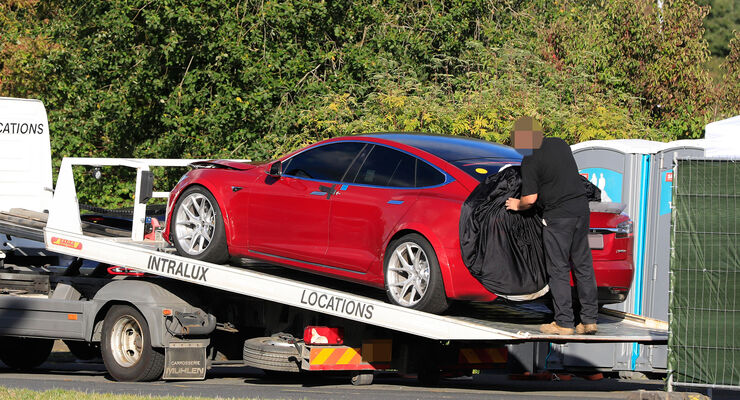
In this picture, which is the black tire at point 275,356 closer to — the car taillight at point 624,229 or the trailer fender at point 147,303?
the trailer fender at point 147,303

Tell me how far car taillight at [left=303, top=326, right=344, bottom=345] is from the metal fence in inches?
130

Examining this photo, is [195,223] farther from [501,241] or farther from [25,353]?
[25,353]

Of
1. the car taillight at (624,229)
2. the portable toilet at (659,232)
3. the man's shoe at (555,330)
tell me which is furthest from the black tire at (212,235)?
the portable toilet at (659,232)

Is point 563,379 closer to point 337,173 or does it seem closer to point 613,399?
point 613,399

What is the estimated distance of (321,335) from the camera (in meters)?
9.99

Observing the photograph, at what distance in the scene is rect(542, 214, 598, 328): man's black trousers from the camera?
8.29 metres

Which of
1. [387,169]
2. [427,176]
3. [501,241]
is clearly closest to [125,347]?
[387,169]

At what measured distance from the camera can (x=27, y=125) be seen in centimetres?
1280

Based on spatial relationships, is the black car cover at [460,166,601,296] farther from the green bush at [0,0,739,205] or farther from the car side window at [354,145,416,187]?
the green bush at [0,0,739,205]

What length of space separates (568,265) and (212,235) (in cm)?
377

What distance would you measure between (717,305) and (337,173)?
11.6 ft

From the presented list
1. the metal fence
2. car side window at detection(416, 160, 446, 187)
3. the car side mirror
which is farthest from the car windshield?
the car side mirror

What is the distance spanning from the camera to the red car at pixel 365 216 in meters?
8.44

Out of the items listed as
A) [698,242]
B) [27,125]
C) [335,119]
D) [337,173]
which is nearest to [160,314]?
[337,173]
